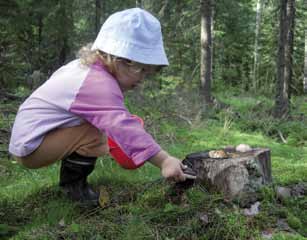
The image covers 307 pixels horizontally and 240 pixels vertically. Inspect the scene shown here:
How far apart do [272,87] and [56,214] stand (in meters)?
20.2

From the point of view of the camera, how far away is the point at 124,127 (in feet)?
7.54

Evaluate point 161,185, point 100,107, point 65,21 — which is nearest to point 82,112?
point 100,107

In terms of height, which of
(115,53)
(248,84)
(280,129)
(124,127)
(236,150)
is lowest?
(248,84)

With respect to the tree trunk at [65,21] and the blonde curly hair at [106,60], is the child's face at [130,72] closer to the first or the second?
the blonde curly hair at [106,60]

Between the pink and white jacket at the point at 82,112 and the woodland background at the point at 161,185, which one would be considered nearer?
the pink and white jacket at the point at 82,112

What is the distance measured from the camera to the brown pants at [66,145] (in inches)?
103

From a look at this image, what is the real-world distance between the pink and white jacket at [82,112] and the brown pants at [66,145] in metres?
0.04

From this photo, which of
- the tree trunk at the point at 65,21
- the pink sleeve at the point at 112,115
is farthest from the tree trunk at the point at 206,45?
the pink sleeve at the point at 112,115

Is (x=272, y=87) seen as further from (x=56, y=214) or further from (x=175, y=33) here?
(x=56, y=214)

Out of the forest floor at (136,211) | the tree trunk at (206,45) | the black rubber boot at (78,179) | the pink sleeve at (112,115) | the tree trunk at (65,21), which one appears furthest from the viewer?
the tree trunk at (65,21)

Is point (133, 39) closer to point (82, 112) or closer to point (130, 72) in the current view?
point (130, 72)

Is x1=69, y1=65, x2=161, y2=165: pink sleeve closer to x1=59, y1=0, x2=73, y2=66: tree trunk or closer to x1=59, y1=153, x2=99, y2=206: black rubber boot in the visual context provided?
x1=59, y1=153, x2=99, y2=206: black rubber boot

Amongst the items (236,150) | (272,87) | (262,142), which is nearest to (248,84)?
(272,87)

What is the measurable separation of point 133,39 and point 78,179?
1.11 metres
